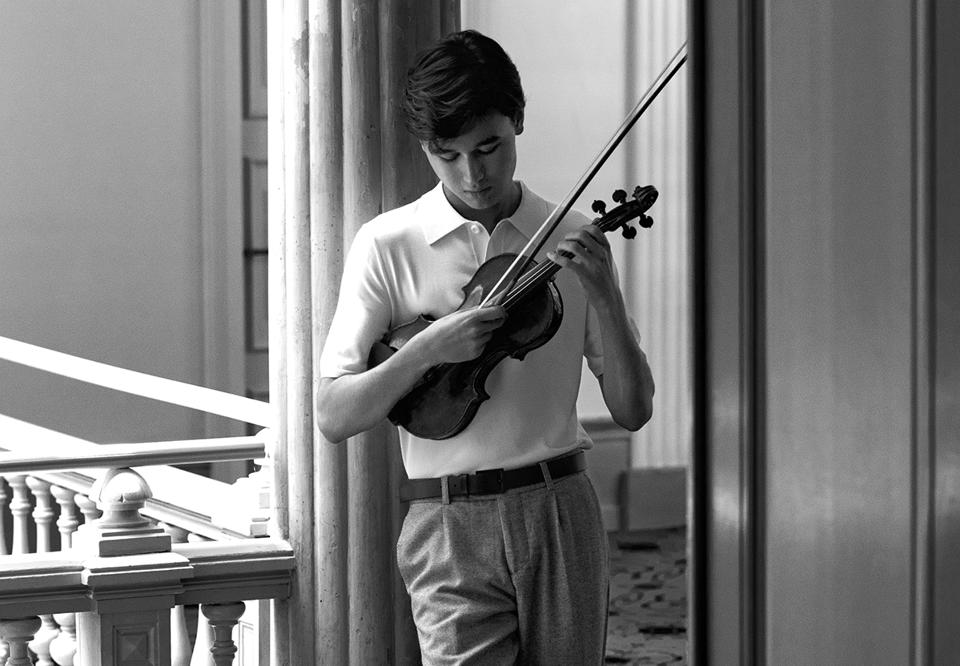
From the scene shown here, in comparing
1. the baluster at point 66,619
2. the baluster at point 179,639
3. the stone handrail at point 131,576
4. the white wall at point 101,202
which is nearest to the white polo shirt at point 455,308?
the stone handrail at point 131,576

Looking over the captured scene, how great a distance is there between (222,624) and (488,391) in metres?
0.93

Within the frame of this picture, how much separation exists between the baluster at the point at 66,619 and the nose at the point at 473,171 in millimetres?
1455

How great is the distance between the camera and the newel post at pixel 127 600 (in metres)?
2.46

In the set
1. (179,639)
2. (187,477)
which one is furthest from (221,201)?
(179,639)

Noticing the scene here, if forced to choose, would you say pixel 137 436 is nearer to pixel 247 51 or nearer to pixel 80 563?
pixel 247 51

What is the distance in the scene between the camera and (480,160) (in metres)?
1.92

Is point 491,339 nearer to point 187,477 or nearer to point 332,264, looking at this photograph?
point 332,264

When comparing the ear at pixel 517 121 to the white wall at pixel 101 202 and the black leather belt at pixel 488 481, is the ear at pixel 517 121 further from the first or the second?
the white wall at pixel 101 202

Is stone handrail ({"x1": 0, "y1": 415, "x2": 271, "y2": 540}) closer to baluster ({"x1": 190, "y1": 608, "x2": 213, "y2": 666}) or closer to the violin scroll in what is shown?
baluster ({"x1": 190, "y1": 608, "x2": 213, "y2": 666})

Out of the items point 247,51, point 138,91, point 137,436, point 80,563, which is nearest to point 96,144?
point 138,91

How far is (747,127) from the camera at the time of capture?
26.4 inches

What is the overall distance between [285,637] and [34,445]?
1778mm

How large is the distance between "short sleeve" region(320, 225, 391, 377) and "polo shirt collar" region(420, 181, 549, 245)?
0.08 metres

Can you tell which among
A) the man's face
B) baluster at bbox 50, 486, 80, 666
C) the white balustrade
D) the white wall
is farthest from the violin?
the white wall
